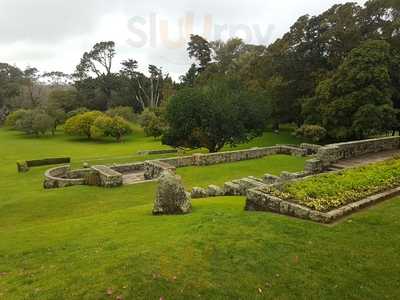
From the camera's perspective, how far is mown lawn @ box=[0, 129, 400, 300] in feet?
13.8

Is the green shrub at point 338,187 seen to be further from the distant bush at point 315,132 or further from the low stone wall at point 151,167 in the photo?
the distant bush at point 315,132

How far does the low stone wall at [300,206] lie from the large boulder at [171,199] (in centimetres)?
171

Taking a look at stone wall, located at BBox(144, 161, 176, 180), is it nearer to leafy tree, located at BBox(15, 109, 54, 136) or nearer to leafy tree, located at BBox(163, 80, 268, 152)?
leafy tree, located at BBox(163, 80, 268, 152)

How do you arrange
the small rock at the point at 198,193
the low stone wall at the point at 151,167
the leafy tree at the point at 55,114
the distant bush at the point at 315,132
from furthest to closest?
the leafy tree at the point at 55,114, the distant bush at the point at 315,132, the low stone wall at the point at 151,167, the small rock at the point at 198,193

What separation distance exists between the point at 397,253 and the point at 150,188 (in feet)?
34.5

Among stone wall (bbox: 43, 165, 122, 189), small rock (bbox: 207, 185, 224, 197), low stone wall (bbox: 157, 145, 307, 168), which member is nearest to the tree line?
low stone wall (bbox: 157, 145, 307, 168)

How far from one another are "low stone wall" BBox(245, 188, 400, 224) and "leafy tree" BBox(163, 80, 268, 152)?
15.3 m

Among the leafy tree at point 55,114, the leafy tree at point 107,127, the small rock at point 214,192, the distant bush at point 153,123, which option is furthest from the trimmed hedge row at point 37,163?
the leafy tree at point 55,114

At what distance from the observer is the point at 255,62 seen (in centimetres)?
3453

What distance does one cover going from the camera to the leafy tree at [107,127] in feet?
137

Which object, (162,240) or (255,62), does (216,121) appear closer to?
(255,62)

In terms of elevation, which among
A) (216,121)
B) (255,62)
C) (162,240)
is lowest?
(162,240)

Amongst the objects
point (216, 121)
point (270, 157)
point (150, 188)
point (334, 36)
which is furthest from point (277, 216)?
point (334, 36)

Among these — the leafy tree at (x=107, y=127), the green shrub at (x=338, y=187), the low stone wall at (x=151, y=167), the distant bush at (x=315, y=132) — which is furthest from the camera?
the leafy tree at (x=107, y=127)
